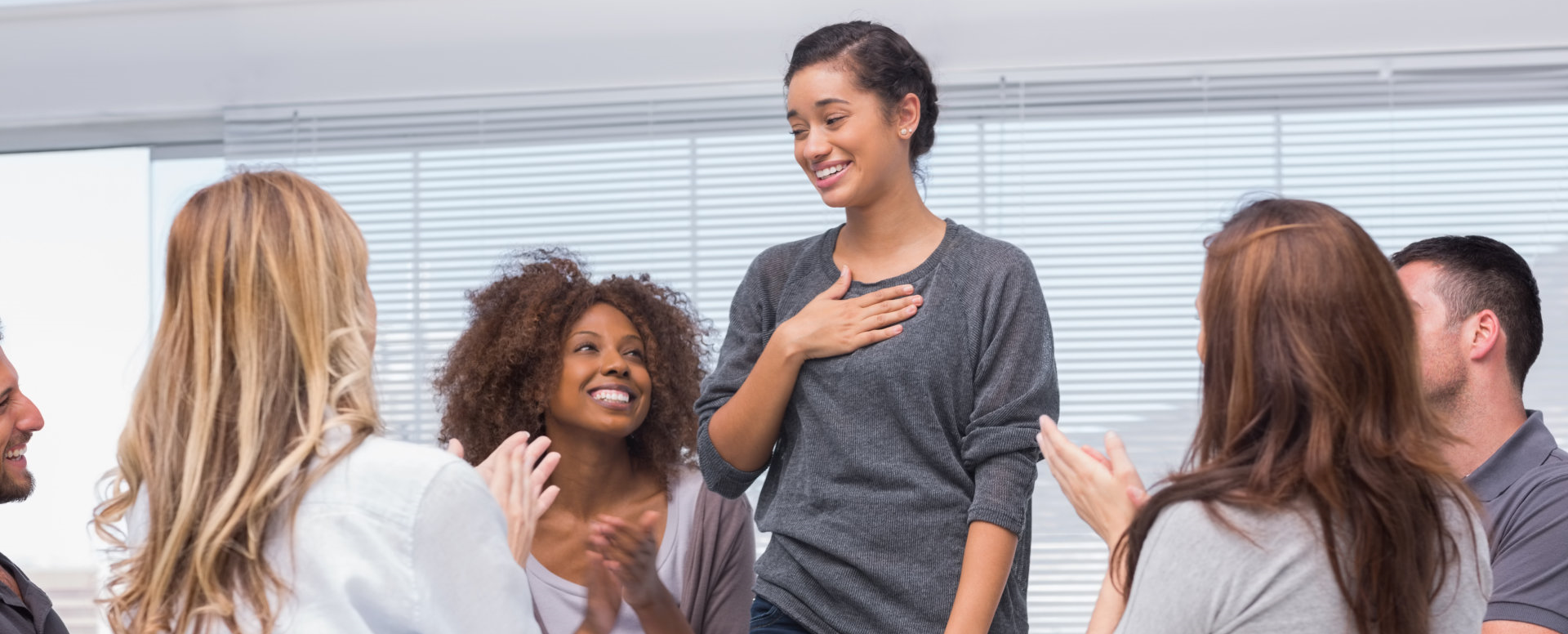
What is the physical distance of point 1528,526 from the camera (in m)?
1.83

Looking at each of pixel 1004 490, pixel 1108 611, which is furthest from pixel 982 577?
pixel 1108 611

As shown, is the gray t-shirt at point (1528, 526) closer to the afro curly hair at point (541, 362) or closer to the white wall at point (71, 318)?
the afro curly hair at point (541, 362)

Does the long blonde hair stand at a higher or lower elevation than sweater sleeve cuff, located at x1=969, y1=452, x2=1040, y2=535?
higher

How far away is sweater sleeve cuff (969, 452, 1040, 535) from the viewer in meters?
1.66

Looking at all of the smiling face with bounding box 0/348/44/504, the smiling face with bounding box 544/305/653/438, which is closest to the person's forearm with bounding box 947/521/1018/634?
the smiling face with bounding box 544/305/653/438

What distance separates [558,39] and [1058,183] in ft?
4.85

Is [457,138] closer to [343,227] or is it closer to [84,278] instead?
[84,278]

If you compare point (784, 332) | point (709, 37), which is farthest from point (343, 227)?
point (709, 37)

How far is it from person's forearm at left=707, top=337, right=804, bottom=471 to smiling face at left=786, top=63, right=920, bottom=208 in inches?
9.0

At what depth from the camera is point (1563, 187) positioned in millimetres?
3561

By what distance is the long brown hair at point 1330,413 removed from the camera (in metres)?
1.15

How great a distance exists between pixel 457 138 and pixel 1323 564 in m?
3.21

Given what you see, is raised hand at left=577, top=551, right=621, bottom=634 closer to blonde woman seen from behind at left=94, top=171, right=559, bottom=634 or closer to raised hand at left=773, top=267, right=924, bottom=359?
raised hand at left=773, top=267, right=924, bottom=359

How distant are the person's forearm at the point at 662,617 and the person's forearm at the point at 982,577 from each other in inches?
27.0
